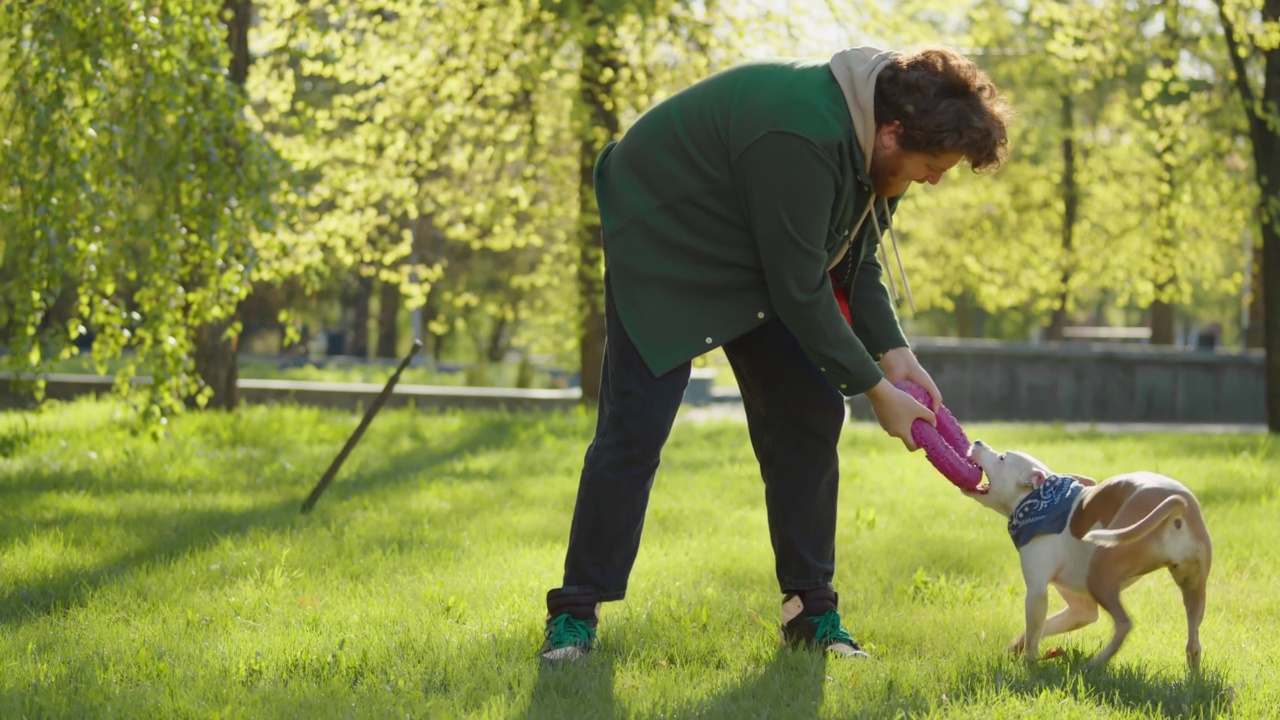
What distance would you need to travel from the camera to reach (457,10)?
1071cm

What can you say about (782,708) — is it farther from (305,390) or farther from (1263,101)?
(305,390)

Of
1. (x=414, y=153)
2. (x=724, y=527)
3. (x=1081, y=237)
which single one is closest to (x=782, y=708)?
(x=724, y=527)

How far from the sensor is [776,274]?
9.70 ft

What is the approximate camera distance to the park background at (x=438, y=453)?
3.02 metres

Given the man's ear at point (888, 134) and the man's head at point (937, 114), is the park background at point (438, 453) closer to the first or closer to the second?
the man's head at point (937, 114)

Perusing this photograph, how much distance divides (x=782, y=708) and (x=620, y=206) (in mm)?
1327

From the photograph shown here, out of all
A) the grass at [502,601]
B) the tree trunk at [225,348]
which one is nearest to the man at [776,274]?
the grass at [502,601]

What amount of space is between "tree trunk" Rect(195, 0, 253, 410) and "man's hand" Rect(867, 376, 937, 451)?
7816 mm

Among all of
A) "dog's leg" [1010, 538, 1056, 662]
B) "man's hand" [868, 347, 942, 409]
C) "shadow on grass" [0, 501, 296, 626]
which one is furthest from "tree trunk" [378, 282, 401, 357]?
Answer: "dog's leg" [1010, 538, 1056, 662]

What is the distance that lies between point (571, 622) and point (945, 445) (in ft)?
3.50

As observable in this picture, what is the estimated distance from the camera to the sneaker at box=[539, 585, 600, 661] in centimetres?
317

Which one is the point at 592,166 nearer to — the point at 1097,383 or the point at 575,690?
the point at 575,690

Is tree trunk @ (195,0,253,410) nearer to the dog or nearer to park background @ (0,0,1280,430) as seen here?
park background @ (0,0,1280,430)

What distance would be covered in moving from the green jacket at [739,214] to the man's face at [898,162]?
0.07 meters
